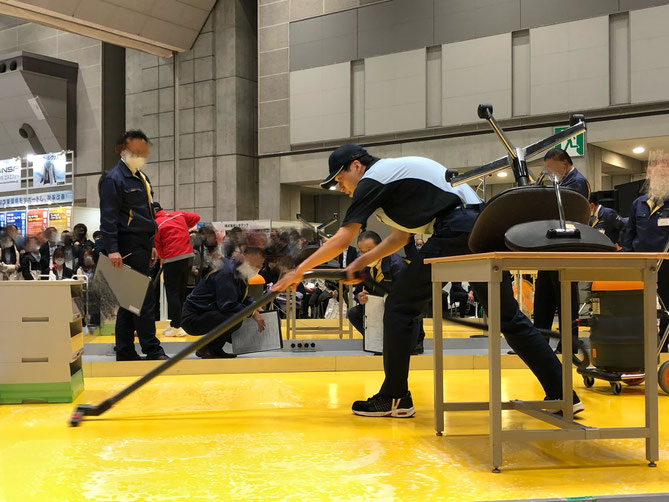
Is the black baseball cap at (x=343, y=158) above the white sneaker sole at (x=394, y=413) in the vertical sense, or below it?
above

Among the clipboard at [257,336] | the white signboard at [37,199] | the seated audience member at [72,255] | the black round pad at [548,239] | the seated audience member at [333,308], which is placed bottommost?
the seated audience member at [333,308]

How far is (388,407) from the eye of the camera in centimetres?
347

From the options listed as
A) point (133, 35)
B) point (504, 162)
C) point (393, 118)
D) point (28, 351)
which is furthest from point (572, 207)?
point (133, 35)

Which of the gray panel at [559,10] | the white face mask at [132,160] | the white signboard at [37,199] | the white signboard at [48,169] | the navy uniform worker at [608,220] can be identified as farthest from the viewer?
the white signboard at [48,169]

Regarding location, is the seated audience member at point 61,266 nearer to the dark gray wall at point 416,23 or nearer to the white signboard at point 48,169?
the white signboard at point 48,169

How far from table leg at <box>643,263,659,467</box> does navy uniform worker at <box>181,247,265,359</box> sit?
3.37 m

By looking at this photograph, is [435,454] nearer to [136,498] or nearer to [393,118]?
[136,498]

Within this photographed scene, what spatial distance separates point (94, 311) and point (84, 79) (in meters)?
12.5

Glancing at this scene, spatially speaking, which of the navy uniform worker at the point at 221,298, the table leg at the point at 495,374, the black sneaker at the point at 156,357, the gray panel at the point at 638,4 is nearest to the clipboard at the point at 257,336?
the navy uniform worker at the point at 221,298

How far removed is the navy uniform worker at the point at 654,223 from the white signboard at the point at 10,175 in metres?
12.7

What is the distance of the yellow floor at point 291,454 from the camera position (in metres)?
2.20

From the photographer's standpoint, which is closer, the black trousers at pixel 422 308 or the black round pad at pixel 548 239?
the black round pad at pixel 548 239

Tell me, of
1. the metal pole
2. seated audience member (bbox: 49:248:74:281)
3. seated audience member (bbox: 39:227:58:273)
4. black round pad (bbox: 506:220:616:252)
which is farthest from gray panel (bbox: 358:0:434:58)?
black round pad (bbox: 506:220:616:252)

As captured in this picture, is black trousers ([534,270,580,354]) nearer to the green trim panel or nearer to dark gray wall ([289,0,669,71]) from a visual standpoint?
the green trim panel
